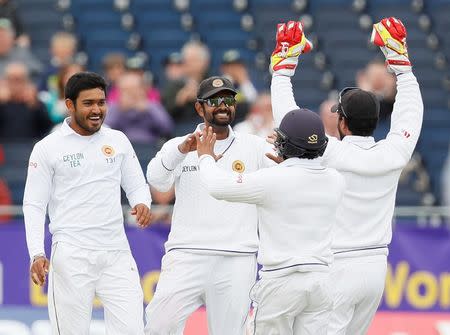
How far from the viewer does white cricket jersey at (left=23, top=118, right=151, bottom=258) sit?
9.93 m

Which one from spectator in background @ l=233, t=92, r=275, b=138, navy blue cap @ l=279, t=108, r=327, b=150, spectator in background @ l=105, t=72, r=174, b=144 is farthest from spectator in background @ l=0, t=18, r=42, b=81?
navy blue cap @ l=279, t=108, r=327, b=150

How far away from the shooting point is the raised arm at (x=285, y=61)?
995 centimetres

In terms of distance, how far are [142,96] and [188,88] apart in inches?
26.1

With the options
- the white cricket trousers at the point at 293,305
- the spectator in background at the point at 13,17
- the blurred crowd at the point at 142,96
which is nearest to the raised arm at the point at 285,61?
the white cricket trousers at the point at 293,305

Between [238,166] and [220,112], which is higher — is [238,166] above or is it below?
below

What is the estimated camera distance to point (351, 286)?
9.64 meters

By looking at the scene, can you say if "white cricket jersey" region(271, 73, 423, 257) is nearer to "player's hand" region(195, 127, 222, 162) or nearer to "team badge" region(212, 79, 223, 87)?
"team badge" region(212, 79, 223, 87)

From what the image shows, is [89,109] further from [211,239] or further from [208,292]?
[208,292]

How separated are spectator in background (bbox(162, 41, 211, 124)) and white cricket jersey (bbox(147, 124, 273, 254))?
5465mm

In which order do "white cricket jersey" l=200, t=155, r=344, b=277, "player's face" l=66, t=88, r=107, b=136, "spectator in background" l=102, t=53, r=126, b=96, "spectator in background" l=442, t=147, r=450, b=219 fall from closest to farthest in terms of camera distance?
1. "white cricket jersey" l=200, t=155, r=344, b=277
2. "player's face" l=66, t=88, r=107, b=136
3. "spectator in background" l=442, t=147, r=450, b=219
4. "spectator in background" l=102, t=53, r=126, b=96

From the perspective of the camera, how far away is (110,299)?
9.96 metres

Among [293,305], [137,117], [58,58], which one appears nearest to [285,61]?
[293,305]

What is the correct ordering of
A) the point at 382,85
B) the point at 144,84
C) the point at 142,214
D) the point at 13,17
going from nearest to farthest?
the point at 142,214
the point at 382,85
the point at 144,84
the point at 13,17

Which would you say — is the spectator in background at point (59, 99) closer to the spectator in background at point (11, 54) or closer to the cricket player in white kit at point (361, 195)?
the spectator in background at point (11, 54)
